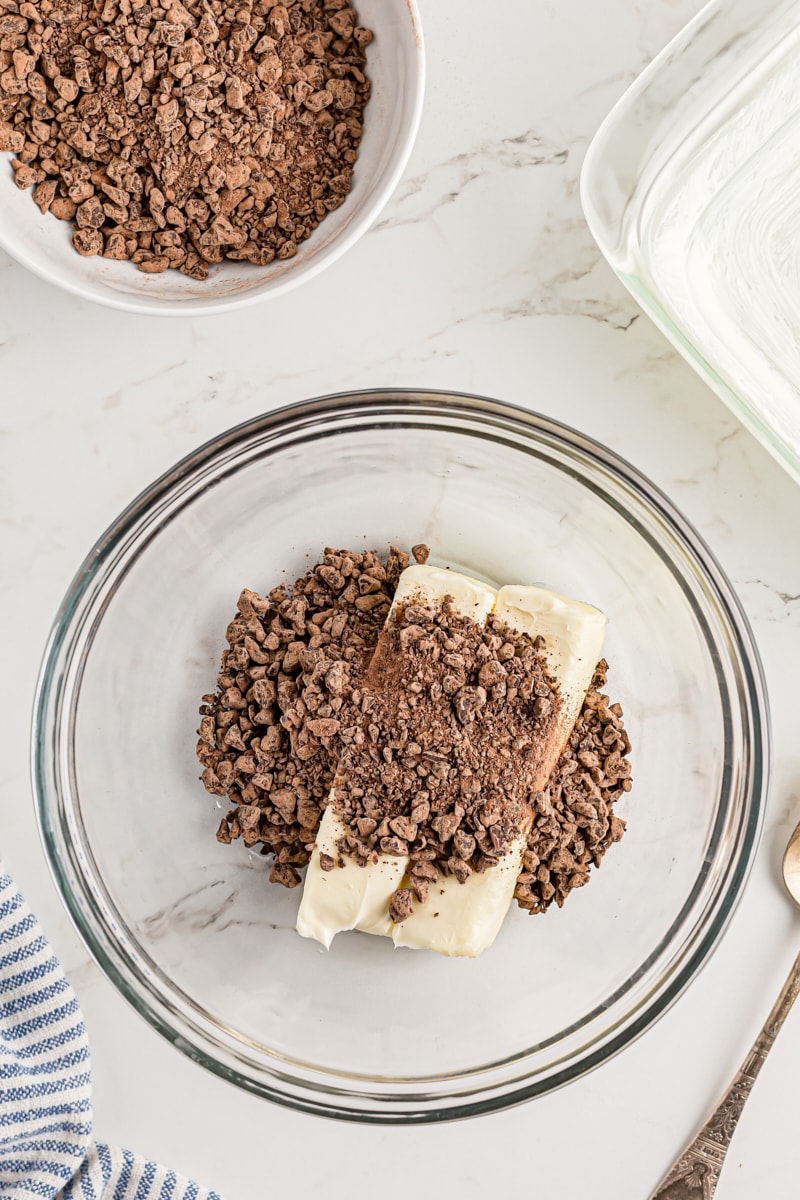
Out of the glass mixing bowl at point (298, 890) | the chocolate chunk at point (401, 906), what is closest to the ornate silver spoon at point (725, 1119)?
the glass mixing bowl at point (298, 890)

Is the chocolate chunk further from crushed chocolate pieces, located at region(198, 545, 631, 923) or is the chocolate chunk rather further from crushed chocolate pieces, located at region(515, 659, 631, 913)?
crushed chocolate pieces, located at region(515, 659, 631, 913)

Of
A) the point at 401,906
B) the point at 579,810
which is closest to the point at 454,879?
the point at 401,906

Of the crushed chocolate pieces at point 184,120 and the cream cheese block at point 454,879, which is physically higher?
the crushed chocolate pieces at point 184,120

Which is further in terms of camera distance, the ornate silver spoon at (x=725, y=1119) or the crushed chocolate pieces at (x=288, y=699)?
the ornate silver spoon at (x=725, y=1119)

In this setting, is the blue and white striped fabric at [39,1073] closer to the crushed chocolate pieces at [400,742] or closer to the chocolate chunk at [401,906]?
the crushed chocolate pieces at [400,742]

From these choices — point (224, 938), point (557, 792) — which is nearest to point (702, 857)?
point (557, 792)

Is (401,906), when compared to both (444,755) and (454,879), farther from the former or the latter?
(444,755)

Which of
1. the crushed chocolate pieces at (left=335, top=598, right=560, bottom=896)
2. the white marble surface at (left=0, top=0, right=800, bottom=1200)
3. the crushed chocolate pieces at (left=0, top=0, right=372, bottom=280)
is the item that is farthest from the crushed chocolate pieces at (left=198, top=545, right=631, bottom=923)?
the crushed chocolate pieces at (left=0, top=0, right=372, bottom=280)
